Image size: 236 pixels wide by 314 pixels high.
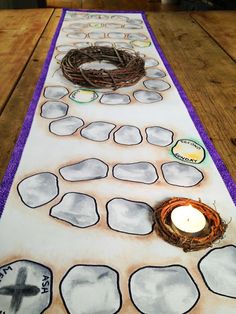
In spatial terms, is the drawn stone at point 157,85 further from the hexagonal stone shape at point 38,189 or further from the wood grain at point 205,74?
the hexagonal stone shape at point 38,189

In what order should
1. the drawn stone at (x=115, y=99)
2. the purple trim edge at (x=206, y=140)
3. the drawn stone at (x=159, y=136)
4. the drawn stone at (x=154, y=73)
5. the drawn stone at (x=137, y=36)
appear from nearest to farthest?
the purple trim edge at (x=206, y=140) < the drawn stone at (x=159, y=136) < the drawn stone at (x=115, y=99) < the drawn stone at (x=154, y=73) < the drawn stone at (x=137, y=36)

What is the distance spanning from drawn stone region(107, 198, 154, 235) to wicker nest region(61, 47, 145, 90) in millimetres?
523

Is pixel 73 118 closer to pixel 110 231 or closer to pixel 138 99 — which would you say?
pixel 138 99

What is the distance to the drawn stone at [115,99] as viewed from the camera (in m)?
0.98

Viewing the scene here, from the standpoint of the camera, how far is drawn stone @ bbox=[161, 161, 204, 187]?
0.68 meters

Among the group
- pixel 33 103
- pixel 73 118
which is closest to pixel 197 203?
pixel 73 118

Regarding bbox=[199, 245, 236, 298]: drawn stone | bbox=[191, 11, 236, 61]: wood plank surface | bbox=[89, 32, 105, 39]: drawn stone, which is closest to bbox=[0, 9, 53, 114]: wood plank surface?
bbox=[89, 32, 105, 39]: drawn stone

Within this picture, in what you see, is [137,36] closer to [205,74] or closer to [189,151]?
[205,74]

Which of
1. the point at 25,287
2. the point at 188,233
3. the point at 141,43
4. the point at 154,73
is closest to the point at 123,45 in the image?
the point at 141,43

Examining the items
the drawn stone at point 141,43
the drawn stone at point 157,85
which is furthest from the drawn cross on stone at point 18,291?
the drawn stone at point 141,43

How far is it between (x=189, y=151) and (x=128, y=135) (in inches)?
6.6

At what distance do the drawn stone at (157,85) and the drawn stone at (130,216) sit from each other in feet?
1.83

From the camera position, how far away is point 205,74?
1163 mm

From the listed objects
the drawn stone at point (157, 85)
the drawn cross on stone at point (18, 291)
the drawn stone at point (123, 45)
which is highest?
the drawn stone at point (123, 45)
